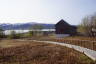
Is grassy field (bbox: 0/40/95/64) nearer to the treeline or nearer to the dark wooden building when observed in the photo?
the dark wooden building

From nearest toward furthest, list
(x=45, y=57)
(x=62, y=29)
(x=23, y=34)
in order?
(x=45, y=57), (x=62, y=29), (x=23, y=34)

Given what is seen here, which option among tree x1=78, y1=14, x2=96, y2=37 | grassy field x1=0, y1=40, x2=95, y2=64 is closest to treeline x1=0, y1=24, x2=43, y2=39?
tree x1=78, y1=14, x2=96, y2=37

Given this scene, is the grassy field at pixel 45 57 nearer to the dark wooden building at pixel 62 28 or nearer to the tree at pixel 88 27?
the tree at pixel 88 27

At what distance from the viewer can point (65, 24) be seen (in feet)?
197

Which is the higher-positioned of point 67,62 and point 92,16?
point 92,16

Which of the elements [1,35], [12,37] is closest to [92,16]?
[12,37]

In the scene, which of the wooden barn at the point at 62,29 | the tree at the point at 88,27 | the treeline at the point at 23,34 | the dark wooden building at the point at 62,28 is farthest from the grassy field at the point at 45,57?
the treeline at the point at 23,34

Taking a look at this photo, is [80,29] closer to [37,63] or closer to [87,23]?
[87,23]

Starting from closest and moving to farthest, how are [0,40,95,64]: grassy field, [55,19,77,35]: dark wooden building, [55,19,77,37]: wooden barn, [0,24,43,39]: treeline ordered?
1. [0,40,95,64]: grassy field
2. [55,19,77,37]: wooden barn
3. [55,19,77,35]: dark wooden building
4. [0,24,43,39]: treeline

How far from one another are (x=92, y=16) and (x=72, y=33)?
35.3ft

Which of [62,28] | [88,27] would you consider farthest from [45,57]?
[62,28]

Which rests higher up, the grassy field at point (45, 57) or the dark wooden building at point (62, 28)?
the dark wooden building at point (62, 28)

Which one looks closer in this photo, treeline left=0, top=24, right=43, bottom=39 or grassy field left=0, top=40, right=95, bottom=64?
grassy field left=0, top=40, right=95, bottom=64

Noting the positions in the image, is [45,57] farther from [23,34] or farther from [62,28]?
[23,34]
